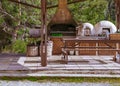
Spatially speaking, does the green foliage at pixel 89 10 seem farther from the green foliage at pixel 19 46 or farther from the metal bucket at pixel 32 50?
the metal bucket at pixel 32 50

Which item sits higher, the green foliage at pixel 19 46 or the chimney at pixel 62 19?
the chimney at pixel 62 19

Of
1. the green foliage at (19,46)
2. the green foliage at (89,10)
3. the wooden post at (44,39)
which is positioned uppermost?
the green foliage at (89,10)

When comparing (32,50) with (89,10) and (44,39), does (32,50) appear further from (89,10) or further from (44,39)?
(89,10)

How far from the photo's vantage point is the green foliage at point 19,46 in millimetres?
16328

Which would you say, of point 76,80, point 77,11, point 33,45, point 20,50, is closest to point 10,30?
point 20,50

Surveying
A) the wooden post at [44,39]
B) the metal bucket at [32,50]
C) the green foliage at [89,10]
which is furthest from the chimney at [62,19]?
the green foliage at [89,10]

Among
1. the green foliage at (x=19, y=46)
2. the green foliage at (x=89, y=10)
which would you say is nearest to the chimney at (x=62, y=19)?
the green foliage at (x=19, y=46)

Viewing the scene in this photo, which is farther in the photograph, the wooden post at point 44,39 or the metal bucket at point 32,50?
the metal bucket at point 32,50

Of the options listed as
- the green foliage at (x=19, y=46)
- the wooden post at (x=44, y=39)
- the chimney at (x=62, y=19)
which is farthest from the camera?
the green foliage at (x=19, y=46)

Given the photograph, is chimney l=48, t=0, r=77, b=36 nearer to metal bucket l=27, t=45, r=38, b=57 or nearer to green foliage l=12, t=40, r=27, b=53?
metal bucket l=27, t=45, r=38, b=57

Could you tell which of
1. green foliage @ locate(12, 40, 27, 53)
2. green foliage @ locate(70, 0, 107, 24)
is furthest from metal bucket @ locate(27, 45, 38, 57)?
green foliage @ locate(70, 0, 107, 24)

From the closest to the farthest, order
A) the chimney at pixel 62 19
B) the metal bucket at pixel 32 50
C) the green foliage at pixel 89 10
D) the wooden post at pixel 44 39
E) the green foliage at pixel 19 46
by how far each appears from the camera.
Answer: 1. the wooden post at pixel 44 39
2. the metal bucket at pixel 32 50
3. the chimney at pixel 62 19
4. the green foliage at pixel 19 46
5. the green foliage at pixel 89 10

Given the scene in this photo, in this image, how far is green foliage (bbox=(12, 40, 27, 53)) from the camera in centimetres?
1633

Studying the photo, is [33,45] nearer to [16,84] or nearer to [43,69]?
[43,69]
